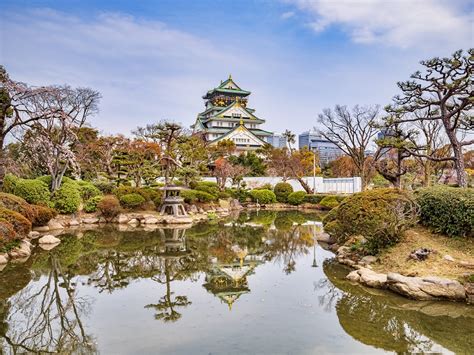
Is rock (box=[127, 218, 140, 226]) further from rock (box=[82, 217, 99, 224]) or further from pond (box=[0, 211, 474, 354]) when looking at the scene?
pond (box=[0, 211, 474, 354])

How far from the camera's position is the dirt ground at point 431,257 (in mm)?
7746

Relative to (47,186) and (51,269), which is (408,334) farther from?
(47,186)

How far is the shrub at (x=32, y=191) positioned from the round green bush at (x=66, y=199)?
589mm

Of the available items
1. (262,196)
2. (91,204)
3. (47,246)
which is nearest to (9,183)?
(91,204)

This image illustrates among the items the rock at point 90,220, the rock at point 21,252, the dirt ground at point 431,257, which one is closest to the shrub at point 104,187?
the rock at point 90,220

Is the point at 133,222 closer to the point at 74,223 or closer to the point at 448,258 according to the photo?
the point at 74,223

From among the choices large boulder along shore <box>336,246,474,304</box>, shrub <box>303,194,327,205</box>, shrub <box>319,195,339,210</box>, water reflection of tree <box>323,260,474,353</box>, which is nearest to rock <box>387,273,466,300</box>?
large boulder along shore <box>336,246,474,304</box>

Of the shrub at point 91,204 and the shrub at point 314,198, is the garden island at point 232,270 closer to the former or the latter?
the shrub at point 91,204

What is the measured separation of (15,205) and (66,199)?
4818 mm

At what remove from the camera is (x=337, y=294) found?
759 centimetres

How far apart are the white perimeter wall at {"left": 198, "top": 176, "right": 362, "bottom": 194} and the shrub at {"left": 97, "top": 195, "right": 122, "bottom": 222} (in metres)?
14.7

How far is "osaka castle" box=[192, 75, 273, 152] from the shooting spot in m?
44.7

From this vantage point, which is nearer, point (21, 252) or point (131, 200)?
point (21, 252)

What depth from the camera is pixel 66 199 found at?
57.1 ft
